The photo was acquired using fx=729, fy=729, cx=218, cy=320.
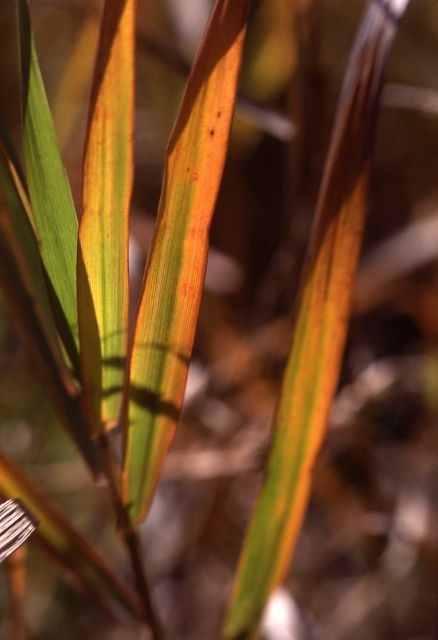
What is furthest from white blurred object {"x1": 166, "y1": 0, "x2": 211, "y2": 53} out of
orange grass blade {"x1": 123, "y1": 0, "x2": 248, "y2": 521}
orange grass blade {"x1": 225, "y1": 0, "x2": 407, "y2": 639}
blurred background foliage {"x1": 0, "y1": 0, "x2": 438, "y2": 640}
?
orange grass blade {"x1": 123, "y1": 0, "x2": 248, "y2": 521}

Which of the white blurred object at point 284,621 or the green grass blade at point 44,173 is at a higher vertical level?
the green grass blade at point 44,173

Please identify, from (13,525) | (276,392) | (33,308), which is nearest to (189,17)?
(276,392)

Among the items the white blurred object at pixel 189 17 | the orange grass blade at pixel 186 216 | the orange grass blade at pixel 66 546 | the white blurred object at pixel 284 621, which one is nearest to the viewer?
the orange grass blade at pixel 186 216

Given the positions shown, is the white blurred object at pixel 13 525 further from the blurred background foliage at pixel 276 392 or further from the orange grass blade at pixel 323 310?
the blurred background foliage at pixel 276 392

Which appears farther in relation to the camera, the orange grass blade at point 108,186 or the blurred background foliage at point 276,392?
the blurred background foliage at point 276,392

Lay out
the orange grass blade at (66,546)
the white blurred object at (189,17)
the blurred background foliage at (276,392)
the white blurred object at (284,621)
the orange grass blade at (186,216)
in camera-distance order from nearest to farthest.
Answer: the orange grass blade at (186,216) < the orange grass blade at (66,546) < the white blurred object at (284,621) < the blurred background foliage at (276,392) < the white blurred object at (189,17)

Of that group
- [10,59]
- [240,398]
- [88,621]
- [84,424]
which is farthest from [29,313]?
[10,59]

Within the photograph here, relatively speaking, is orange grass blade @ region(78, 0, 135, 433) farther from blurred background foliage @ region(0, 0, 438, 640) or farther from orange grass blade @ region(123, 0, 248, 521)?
blurred background foliage @ region(0, 0, 438, 640)

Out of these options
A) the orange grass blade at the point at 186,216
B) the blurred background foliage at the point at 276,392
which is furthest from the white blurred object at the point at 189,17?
the orange grass blade at the point at 186,216

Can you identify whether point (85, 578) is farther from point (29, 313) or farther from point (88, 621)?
point (88, 621)
